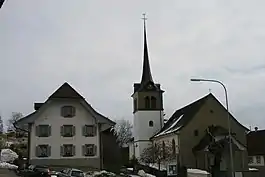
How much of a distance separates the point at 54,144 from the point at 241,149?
26187mm

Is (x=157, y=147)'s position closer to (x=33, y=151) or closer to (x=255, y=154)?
(x=255, y=154)

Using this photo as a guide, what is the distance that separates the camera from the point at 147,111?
81.9 meters

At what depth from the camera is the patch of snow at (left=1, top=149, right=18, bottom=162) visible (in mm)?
60047

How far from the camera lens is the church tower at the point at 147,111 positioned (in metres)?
81.4

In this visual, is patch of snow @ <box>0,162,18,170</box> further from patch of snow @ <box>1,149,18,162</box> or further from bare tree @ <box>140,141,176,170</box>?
bare tree @ <box>140,141,176,170</box>

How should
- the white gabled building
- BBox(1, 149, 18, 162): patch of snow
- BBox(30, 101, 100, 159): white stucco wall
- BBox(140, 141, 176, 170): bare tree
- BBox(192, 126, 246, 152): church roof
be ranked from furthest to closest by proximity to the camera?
BBox(140, 141, 176, 170): bare tree → BBox(192, 126, 246, 152): church roof → BBox(1, 149, 18, 162): patch of snow → BBox(30, 101, 100, 159): white stucco wall → the white gabled building

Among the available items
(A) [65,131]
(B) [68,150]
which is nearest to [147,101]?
(A) [65,131]

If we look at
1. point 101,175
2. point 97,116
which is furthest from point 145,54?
point 101,175

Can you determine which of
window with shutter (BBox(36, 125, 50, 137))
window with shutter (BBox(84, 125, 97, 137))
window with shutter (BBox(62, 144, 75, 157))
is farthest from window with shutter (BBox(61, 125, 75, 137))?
window with shutter (BBox(36, 125, 50, 137))

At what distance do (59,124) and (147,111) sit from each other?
2938 cm

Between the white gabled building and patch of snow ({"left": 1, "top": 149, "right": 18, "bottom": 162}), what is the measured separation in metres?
8.16

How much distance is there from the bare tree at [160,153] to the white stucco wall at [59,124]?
55.7ft

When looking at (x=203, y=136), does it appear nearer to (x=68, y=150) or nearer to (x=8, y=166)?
(x=68, y=150)

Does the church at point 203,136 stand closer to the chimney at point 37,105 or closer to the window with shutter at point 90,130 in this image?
the window with shutter at point 90,130
